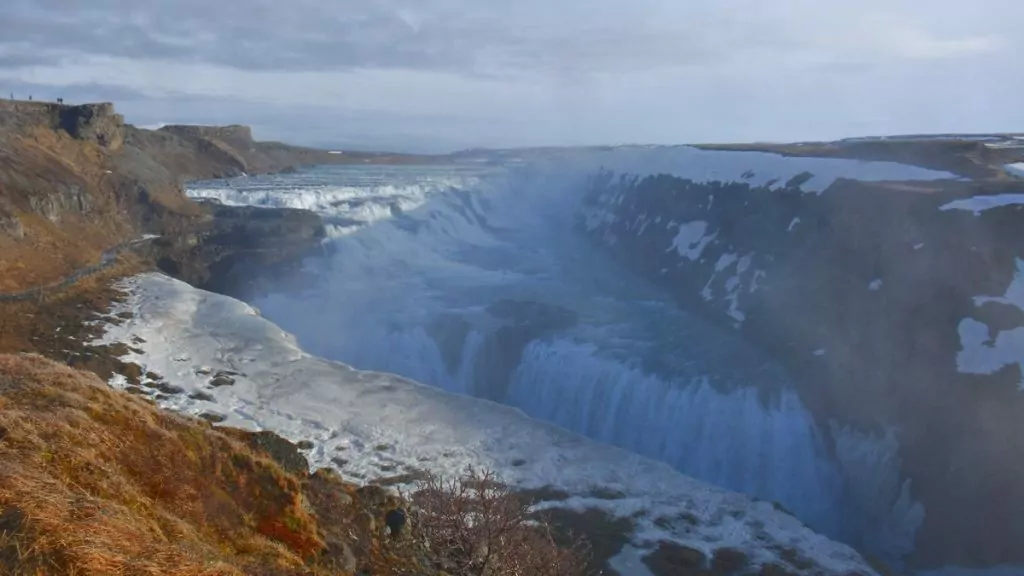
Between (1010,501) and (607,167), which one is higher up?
(607,167)

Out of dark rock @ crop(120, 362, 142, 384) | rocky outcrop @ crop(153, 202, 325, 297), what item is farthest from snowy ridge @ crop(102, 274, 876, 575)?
rocky outcrop @ crop(153, 202, 325, 297)

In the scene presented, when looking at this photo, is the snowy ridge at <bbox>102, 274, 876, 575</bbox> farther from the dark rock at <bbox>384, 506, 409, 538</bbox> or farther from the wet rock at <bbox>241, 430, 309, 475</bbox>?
the wet rock at <bbox>241, 430, 309, 475</bbox>

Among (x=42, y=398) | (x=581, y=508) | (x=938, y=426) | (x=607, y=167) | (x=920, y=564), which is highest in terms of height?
(x=607, y=167)

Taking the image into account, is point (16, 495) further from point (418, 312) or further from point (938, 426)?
point (418, 312)

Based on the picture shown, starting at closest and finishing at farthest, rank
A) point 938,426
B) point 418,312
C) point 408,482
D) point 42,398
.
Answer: point 42,398, point 408,482, point 938,426, point 418,312

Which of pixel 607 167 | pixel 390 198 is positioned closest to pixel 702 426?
pixel 390 198

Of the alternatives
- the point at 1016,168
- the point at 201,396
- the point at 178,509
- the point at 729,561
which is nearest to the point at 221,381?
the point at 201,396

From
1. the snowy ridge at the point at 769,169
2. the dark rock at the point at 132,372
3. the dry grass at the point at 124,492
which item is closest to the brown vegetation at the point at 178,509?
the dry grass at the point at 124,492
